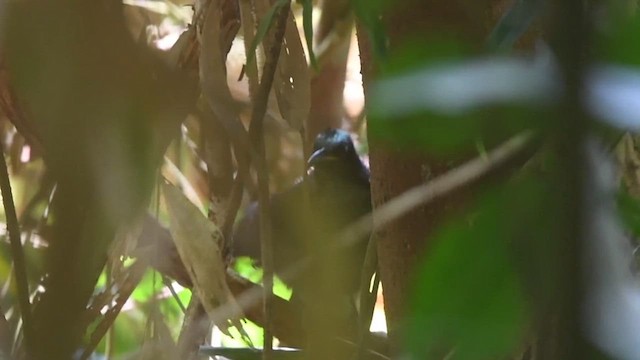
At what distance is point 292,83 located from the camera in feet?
1.93

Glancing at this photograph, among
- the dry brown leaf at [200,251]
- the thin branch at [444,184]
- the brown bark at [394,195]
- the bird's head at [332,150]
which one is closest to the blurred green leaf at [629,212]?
the thin branch at [444,184]

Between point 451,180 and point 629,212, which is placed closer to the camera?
point 629,212

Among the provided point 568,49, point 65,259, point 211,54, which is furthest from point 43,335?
point 211,54

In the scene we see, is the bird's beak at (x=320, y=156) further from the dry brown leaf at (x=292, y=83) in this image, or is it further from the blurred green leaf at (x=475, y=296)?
the blurred green leaf at (x=475, y=296)

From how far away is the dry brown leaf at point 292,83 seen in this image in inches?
22.9

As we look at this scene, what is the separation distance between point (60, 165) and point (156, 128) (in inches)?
1.7

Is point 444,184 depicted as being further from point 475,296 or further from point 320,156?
point 320,156

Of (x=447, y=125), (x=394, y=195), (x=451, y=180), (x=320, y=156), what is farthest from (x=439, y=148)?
(x=320, y=156)

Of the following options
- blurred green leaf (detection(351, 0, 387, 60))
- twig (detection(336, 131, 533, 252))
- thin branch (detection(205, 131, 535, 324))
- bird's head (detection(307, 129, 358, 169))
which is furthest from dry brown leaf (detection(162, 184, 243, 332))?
bird's head (detection(307, 129, 358, 169))

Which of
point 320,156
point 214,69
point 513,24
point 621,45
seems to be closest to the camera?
point 621,45

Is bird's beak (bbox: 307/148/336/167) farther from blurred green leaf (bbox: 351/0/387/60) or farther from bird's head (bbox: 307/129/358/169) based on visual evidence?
blurred green leaf (bbox: 351/0/387/60)

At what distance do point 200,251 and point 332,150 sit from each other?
0.80 metres

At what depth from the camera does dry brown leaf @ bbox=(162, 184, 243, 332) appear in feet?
1.91

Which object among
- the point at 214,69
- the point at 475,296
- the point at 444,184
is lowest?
the point at 475,296
